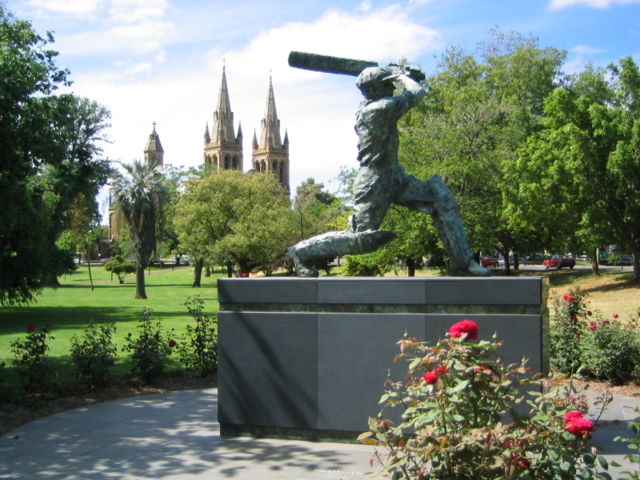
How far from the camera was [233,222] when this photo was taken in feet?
143

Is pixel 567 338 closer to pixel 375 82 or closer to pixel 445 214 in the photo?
pixel 445 214

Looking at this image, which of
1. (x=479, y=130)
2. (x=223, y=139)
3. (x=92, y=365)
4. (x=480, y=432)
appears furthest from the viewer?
(x=223, y=139)

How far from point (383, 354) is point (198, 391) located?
3903 millimetres

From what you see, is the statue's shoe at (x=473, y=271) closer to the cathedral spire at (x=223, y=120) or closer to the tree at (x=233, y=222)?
the tree at (x=233, y=222)

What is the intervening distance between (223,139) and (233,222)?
80.7 meters

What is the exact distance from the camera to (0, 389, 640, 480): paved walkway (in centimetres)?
500

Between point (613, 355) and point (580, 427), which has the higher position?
point (580, 427)

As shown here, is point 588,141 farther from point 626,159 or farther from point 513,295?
point 513,295

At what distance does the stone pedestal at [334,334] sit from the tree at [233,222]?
35.2m

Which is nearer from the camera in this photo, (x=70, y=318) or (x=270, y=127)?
(x=70, y=318)

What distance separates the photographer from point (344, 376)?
581 centimetres

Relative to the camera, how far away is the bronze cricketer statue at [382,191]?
6.24 m

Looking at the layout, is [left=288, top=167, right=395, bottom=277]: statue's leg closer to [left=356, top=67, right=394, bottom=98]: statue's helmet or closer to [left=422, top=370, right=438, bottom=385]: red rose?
[left=356, top=67, right=394, bottom=98]: statue's helmet

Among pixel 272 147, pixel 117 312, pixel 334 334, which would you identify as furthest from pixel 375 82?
pixel 272 147
